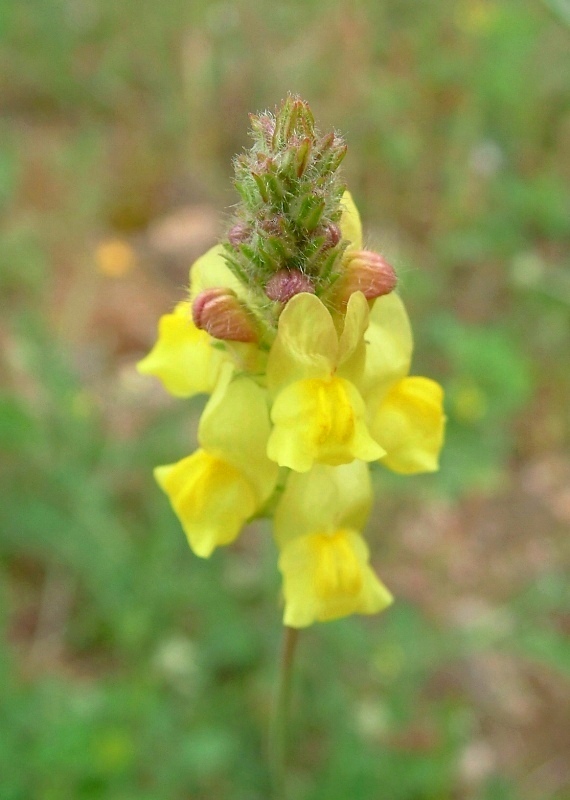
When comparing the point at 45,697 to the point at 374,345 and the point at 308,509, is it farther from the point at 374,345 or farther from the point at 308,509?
the point at 374,345

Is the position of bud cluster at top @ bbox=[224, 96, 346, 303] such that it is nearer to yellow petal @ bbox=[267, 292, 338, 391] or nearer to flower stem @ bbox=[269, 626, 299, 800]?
yellow petal @ bbox=[267, 292, 338, 391]

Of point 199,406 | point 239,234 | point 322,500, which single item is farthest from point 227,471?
point 199,406

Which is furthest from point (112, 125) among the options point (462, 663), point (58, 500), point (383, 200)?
point (462, 663)

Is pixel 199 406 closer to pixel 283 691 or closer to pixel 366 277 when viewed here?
pixel 283 691

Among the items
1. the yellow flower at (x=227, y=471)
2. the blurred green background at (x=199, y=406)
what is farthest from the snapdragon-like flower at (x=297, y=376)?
the blurred green background at (x=199, y=406)

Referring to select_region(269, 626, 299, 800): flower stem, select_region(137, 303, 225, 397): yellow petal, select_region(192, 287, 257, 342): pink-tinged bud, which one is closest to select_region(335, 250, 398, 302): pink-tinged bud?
select_region(192, 287, 257, 342): pink-tinged bud
